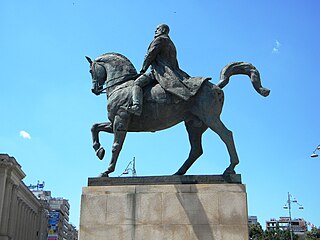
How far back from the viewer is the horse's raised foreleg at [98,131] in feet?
38.5

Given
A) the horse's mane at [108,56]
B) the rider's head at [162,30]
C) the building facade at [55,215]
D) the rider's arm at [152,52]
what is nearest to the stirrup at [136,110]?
the rider's arm at [152,52]

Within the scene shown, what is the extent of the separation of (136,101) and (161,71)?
3.95ft

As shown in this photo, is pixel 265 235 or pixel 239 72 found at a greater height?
pixel 265 235

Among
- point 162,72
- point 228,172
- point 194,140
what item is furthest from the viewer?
point 194,140

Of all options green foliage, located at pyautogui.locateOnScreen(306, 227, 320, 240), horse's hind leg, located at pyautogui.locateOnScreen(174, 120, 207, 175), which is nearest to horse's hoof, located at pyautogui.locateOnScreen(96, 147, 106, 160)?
horse's hind leg, located at pyautogui.locateOnScreen(174, 120, 207, 175)

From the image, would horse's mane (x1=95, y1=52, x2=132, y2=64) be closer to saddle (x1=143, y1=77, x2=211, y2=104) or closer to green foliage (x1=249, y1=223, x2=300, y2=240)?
Result: saddle (x1=143, y1=77, x2=211, y2=104)

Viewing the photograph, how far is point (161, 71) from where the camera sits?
37.8 ft

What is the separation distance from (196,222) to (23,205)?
89.8 m

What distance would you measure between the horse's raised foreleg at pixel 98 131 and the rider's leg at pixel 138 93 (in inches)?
43.5

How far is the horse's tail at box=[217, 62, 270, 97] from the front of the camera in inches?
456

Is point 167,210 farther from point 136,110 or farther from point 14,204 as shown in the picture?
point 14,204

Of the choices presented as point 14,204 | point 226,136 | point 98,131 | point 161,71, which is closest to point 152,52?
point 161,71

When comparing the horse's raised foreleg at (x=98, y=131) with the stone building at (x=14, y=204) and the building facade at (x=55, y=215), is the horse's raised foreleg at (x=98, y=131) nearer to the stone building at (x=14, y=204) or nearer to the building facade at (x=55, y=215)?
the stone building at (x=14, y=204)

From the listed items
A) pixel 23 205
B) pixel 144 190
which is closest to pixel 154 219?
pixel 144 190
